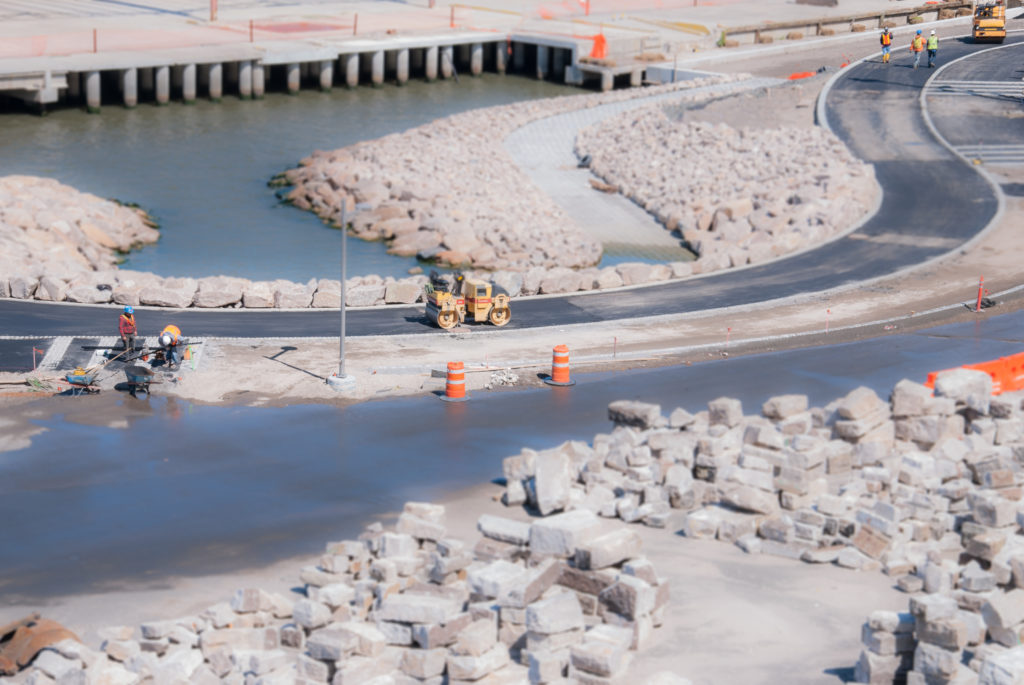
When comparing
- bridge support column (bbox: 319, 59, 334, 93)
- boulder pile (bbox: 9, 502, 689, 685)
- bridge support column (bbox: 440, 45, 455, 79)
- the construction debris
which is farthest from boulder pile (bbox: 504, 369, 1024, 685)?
bridge support column (bbox: 440, 45, 455, 79)

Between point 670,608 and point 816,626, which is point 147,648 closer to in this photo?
point 670,608

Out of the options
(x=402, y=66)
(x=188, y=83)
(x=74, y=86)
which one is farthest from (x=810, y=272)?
(x=402, y=66)

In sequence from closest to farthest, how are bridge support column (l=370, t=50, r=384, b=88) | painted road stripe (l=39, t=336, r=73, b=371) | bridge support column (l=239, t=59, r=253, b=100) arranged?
1. painted road stripe (l=39, t=336, r=73, b=371)
2. bridge support column (l=239, t=59, r=253, b=100)
3. bridge support column (l=370, t=50, r=384, b=88)

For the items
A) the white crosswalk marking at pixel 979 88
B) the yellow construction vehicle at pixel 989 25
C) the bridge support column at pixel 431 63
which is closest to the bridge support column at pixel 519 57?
the bridge support column at pixel 431 63

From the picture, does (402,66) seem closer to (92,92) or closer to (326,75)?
(326,75)

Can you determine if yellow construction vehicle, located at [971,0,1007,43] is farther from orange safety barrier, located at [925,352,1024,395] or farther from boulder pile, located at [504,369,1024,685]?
boulder pile, located at [504,369,1024,685]

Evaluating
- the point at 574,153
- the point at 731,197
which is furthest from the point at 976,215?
the point at 574,153

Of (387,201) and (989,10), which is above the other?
(989,10)
